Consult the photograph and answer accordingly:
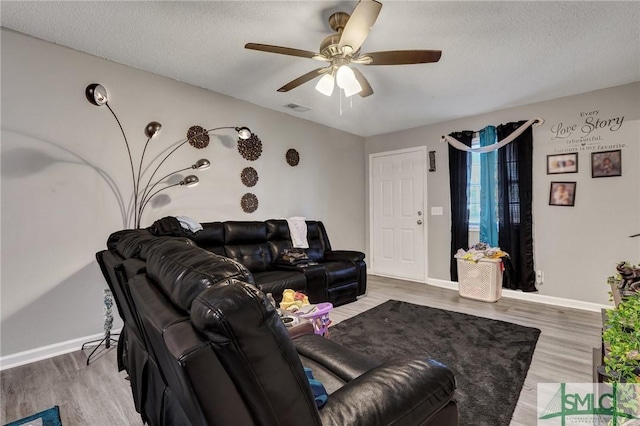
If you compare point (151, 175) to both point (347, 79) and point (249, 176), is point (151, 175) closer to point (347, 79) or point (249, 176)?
point (249, 176)

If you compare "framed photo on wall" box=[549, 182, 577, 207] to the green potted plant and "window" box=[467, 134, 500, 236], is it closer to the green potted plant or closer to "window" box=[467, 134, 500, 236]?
"window" box=[467, 134, 500, 236]

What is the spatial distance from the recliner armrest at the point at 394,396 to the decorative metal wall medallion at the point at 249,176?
10.3ft

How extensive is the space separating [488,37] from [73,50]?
11.2 feet

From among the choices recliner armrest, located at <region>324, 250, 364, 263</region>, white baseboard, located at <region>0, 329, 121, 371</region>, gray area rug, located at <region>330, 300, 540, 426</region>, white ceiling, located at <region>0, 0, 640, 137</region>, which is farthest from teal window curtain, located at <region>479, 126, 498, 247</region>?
white baseboard, located at <region>0, 329, 121, 371</region>

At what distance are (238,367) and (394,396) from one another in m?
0.55

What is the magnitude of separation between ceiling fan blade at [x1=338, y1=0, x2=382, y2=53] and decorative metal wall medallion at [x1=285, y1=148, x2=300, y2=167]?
2.47 m

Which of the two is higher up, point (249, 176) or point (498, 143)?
point (498, 143)

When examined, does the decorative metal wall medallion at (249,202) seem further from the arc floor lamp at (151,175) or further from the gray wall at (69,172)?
the arc floor lamp at (151,175)

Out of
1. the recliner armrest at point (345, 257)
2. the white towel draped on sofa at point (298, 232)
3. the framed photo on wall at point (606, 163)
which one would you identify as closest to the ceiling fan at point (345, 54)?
the white towel draped on sofa at point (298, 232)

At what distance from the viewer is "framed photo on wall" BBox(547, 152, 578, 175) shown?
365cm

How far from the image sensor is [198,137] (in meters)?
3.44

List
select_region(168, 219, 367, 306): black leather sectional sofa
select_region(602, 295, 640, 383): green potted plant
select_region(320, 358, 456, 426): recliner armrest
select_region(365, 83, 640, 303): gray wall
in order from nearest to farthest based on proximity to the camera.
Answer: select_region(320, 358, 456, 426): recliner armrest < select_region(602, 295, 640, 383): green potted plant < select_region(168, 219, 367, 306): black leather sectional sofa < select_region(365, 83, 640, 303): gray wall

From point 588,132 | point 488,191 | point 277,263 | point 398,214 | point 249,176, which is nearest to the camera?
point 588,132

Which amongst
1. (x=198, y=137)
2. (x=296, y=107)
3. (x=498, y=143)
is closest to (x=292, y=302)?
(x=198, y=137)
